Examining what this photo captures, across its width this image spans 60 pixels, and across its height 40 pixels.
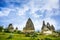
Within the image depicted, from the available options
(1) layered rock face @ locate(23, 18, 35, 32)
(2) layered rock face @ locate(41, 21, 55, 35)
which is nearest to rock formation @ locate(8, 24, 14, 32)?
(1) layered rock face @ locate(23, 18, 35, 32)

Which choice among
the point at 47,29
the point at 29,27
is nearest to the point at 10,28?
the point at 29,27

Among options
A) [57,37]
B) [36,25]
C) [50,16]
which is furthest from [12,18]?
[57,37]

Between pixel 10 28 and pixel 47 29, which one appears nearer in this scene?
pixel 10 28

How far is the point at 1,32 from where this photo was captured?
6.98 metres

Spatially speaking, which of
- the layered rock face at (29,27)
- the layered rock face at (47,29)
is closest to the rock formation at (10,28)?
the layered rock face at (29,27)

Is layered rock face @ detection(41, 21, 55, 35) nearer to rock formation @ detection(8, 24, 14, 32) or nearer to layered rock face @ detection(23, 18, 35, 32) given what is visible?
layered rock face @ detection(23, 18, 35, 32)

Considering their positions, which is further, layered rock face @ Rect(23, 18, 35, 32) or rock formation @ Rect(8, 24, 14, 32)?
layered rock face @ Rect(23, 18, 35, 32)

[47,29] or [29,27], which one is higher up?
[29,27]

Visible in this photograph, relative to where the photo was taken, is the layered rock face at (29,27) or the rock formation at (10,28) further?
the layered rock face at (29,27)

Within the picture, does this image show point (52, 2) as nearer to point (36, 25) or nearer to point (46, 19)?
point (46, 19)

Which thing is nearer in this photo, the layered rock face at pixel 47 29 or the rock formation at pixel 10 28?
the rock formation at pixel 10 28

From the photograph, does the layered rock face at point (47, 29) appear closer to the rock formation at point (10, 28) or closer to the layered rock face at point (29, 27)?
the layered rock face at point (29, 27)

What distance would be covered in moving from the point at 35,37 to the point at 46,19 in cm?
100

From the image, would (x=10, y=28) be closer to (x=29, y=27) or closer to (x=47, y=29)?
(x=29, y=27)
